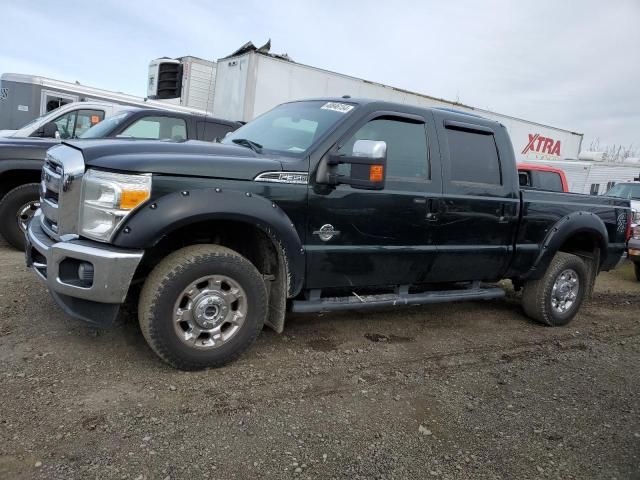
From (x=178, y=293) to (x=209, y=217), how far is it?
0.50 meters

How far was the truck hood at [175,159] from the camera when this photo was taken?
301cm

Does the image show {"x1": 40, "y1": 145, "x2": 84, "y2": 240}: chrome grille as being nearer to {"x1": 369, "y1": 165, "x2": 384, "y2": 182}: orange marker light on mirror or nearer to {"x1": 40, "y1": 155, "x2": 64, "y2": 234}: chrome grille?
{"x1": 40, "y1": 155, "x2": 64, "y2": 234}: chrome grille

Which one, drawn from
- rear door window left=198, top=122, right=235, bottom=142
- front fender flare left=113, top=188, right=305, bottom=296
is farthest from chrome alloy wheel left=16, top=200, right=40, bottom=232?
front fender flare left=113, top=188, right=305, bottom=296

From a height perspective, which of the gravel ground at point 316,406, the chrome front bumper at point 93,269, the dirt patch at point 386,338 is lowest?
the gravel ground at point 316,406

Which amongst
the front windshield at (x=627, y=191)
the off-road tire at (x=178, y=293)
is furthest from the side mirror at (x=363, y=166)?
the front windshield at (x=627, y=191)

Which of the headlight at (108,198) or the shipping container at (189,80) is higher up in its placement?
the shipping container at (189,80)

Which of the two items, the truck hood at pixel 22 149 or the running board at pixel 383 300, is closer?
the running board at pixel 383 300

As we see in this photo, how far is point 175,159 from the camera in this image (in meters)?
3.11

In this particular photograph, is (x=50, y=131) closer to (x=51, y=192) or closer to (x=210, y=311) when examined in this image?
(x=51, y=192)

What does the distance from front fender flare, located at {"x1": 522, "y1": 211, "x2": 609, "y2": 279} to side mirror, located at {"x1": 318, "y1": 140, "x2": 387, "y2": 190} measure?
2.30 meters

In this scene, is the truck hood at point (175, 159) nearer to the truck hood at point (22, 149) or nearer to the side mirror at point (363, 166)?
the side mirror at point (363, 166)

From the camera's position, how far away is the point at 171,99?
13633 mm

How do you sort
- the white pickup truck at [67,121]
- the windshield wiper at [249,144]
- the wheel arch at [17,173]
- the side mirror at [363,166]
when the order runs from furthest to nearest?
the white pickup truck at [67,121] → the wheel arch at [17,173] → the windshield wiper at [249,144] → the side mirror at [363,166]

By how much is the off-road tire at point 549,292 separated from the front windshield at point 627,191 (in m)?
7.35
